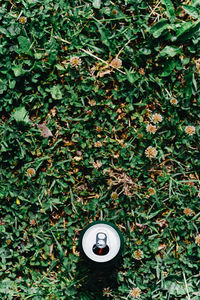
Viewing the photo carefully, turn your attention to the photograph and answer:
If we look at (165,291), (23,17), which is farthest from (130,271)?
(23,17)

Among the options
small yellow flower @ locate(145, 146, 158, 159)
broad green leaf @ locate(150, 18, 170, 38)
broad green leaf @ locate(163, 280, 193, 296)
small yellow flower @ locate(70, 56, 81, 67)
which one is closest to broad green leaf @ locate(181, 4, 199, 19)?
broad green leaf @ locate(150, 18, 170, 38)

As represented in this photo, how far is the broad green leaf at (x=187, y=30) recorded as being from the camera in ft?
11.4

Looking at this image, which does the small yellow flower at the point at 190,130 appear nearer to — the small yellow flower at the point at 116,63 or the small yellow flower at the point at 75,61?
the small yellow flower at the point at 116,63

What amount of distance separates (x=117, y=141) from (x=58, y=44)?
0.97 metres

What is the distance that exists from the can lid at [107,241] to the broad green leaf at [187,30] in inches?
67.3

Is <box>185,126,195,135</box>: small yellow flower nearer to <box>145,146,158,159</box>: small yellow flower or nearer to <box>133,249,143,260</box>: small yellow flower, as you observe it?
<box>145,146,158,159</box>: small yellow flower

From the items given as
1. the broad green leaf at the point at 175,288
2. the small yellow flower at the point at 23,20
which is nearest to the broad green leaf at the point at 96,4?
the small yellow flower at the point at 23,20

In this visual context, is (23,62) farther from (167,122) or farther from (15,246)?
(15,246)

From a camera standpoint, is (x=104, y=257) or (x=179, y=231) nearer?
(x=104, y=257)

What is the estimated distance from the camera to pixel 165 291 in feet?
11.3

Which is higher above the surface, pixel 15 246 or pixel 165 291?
pixel 15 246

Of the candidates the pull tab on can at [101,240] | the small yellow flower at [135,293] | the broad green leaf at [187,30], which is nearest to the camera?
the pull tab on can at [101,240]

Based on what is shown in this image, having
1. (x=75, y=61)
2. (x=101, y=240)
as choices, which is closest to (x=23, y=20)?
(x=75, y=61)

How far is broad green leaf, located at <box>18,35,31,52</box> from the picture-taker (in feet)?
11.3
